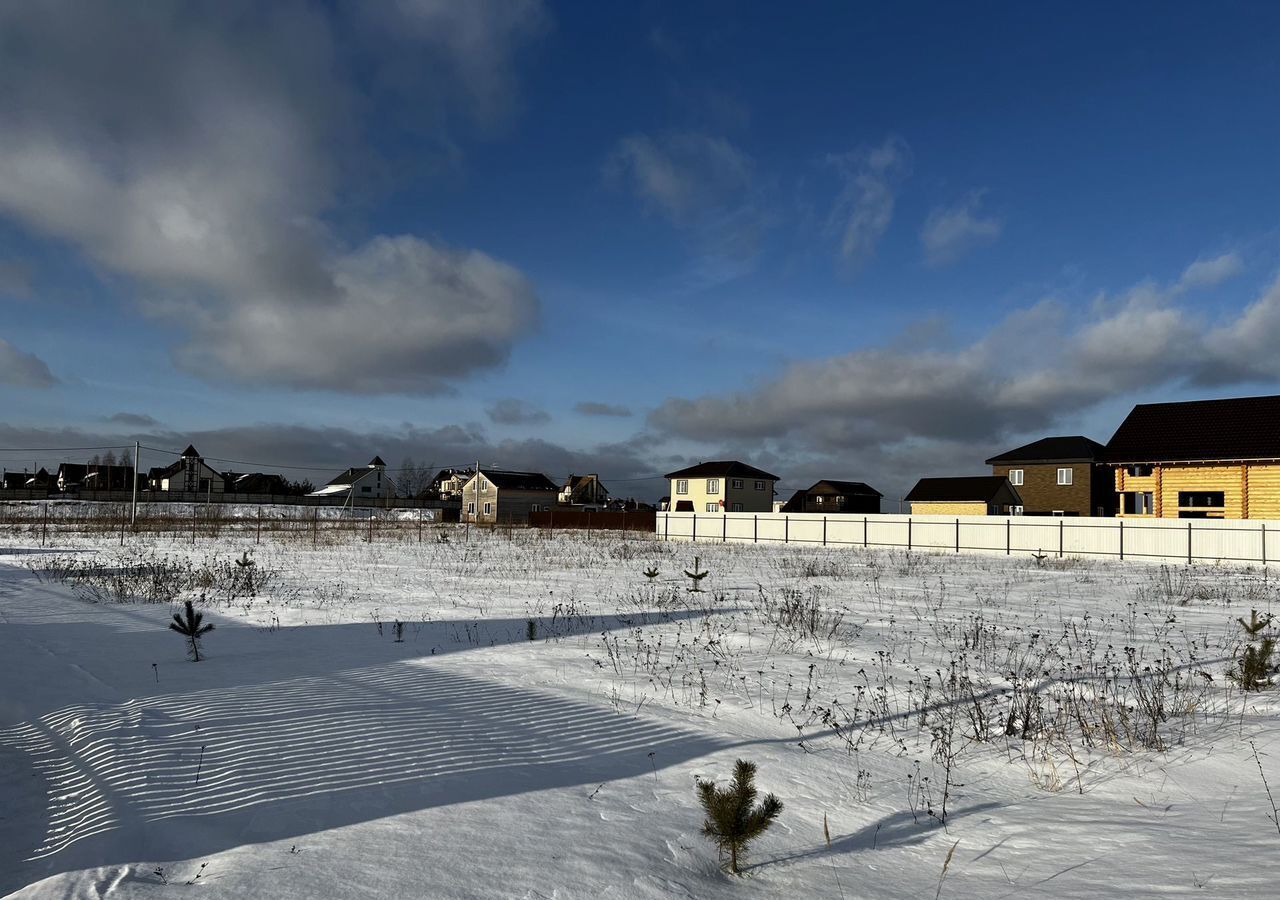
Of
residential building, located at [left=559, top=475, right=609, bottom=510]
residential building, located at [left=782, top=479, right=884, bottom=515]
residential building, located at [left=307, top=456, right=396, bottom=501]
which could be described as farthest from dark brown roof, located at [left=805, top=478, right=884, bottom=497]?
residential building, located at [left=307, top=456, right=396, bottom=501]

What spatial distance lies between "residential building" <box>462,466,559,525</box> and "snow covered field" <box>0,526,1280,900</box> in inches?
2680

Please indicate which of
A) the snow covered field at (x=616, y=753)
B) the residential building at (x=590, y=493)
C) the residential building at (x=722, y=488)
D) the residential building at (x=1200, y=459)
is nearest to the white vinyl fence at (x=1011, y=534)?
the residential building at (x=1200, y=459)

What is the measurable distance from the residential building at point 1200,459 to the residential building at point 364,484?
84094 mm

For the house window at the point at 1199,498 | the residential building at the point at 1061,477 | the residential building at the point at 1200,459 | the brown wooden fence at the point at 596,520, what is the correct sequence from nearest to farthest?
the residential building at the point at 1200,459
the house window at the point at 1199,498
the brown wooden fence at the point at 596,520
the residential building at the point at 1061,477

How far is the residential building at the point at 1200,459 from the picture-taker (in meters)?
30.7

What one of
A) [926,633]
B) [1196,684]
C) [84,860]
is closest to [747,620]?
[926,633]

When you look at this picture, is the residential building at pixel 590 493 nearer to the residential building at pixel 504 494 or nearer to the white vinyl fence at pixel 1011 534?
the residential building at pixel 504 494

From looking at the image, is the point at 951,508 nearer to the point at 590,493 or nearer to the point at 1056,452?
the point at 1056,452

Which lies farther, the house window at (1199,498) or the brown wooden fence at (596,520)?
the brown wooden fence at (596,520)

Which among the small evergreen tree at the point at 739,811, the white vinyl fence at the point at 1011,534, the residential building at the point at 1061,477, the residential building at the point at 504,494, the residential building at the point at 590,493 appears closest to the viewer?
the small evergreen tree at the point at 739,811

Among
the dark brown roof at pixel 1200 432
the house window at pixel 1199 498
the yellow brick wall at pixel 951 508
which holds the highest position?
the dark brown roof at pixel 1200 432

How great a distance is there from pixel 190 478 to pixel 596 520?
236 feet

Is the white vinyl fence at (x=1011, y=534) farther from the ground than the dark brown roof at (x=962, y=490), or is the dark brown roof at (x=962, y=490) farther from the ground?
the dark brown roof at (x=962, y=490)

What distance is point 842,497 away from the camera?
7494cm
